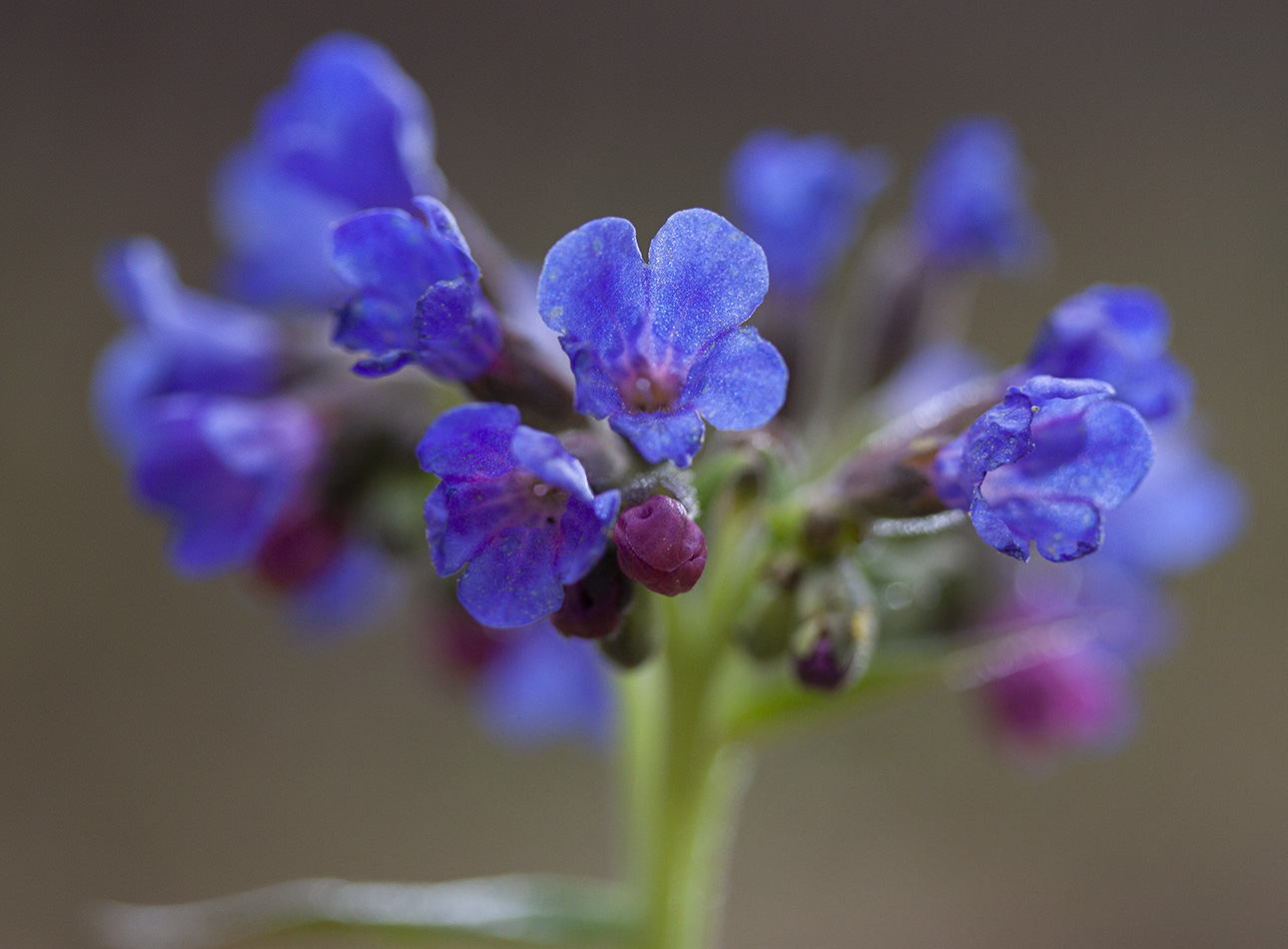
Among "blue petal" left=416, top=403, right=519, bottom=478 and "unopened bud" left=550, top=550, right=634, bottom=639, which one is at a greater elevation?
"blue petal" left=416, top=403, right=519, bottom=478

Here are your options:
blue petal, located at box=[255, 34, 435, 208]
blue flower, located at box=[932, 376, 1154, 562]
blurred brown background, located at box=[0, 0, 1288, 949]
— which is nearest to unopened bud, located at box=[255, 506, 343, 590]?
blue petal, located at box=[255, 34, 435, 208]

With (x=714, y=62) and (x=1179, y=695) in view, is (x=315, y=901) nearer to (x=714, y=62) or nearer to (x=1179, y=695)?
(x=1179, y=695)

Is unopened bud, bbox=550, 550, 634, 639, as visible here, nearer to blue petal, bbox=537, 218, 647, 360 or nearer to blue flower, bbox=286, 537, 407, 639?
blue petal, bbox=537, 218, 647, 360

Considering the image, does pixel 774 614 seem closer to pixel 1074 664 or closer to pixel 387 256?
pixel 387 256

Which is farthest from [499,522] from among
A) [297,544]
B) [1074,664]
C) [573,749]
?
[573,749]

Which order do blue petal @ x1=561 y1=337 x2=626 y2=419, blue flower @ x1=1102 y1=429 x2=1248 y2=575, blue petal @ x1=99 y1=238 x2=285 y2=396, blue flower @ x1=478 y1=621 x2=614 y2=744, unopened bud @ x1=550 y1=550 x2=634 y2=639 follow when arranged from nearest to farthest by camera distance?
blue petal @ x1=561 y1=337 x2=626 y2=419
unopened bud @ x1=550 y1=550 x2=634 y2=639
blue petal @ x1=99 y1=238 x2=285 y2=396
blue flower @ x1=1102 y1=429 x2=1248 y2=575
blue flower @ x1=478 y1=621 x2=614 y2=744

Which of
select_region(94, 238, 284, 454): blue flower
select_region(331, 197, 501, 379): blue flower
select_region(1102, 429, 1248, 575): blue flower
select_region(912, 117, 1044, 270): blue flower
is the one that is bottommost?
select_region(331, 197, 501, 379): blue flower

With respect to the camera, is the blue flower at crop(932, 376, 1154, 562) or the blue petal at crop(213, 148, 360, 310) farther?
the blue petal at crop(213, 148, 360, 310)

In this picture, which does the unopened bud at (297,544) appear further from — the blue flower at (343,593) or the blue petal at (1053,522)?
the blue petal at (1053,522)

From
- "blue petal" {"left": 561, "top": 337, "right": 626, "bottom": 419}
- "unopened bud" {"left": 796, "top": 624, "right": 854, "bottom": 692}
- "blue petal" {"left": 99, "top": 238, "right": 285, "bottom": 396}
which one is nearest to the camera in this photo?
"blue petal" {"left": 561, "top": 337, "right": 626, "bottom": 419}
